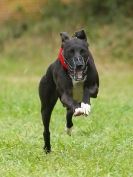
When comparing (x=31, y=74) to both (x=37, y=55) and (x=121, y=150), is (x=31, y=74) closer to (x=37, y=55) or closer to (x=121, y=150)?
(x=37, y=55)

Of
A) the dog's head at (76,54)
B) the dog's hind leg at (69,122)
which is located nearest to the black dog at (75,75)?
the dog's head at (76,54)

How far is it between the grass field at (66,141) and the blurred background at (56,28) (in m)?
7.71

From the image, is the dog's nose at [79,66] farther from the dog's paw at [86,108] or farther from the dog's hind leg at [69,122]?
the dog's hind leg at [69,122]

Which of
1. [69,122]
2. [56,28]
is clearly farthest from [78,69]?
[56,28]

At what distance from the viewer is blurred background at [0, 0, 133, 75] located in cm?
2642

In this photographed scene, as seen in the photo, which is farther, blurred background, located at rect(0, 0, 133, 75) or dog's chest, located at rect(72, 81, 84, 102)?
blurred background, located at rect(0, 0, 133, 75)

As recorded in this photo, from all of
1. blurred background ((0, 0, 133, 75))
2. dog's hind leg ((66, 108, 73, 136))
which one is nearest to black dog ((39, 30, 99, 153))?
dog's hind leg ((66, 108, 73, 136))

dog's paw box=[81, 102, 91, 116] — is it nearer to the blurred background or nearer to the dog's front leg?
Result: the dog's front leg

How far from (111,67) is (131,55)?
4.52ft

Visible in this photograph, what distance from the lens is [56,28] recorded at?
92.6 feet

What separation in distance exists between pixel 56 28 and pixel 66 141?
18.7m

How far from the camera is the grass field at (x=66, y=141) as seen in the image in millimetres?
7752

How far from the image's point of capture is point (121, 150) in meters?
8.91

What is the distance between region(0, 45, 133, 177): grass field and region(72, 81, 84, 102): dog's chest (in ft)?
2.45
